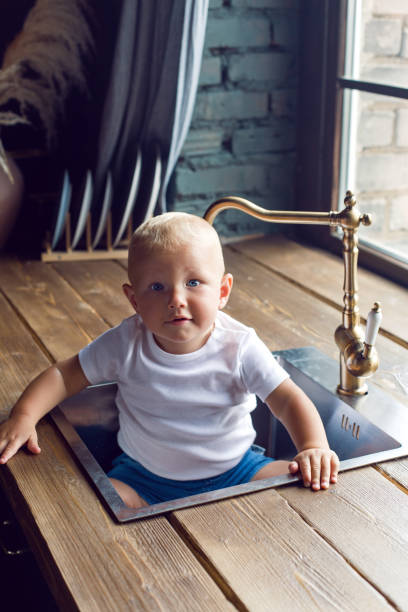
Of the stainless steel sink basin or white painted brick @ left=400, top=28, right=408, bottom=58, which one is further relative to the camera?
white painted brick @ left=400, top=28, right=408, bottom=58

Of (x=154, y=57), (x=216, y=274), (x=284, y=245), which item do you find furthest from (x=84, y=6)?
(x=216, y=274)

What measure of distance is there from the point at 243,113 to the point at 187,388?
141 cm

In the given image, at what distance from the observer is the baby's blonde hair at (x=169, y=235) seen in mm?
1206

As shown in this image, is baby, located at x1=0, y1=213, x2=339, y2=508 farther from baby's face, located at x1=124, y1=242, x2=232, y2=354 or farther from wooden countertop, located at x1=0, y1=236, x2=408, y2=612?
wooden countertop, located at x1=0, y1=236, x2=408, y2=612

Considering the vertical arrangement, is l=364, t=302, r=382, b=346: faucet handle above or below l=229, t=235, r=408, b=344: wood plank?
above

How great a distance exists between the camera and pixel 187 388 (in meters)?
1.29

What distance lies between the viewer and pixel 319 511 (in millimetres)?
1047

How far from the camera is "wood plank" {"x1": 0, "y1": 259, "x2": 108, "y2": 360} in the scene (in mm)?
1726

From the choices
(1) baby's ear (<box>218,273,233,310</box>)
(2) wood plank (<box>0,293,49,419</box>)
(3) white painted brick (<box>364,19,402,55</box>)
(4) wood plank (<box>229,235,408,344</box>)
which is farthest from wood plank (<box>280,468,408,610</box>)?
(3) white painted brick (<box>364,19,402,55</box>)

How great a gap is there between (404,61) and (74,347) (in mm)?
1178

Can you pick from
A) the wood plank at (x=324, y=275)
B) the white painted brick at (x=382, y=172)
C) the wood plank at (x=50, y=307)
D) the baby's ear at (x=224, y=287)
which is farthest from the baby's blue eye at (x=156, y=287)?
the white painted brick at (x=382, y=172)

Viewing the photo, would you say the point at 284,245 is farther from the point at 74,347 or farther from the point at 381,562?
the point at 381,562

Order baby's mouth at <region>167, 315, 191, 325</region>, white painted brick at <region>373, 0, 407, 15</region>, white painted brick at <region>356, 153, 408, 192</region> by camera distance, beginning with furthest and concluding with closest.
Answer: white painted brick at <region>356, 153, 408, 192</region>, white painted brick at <region>373, 0, 407, 15</region>, baby's mouth at <region>167, 315, 191, 325</region>

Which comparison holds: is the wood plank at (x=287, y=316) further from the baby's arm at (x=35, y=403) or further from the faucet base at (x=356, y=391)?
the baby's arm at (x=35, y=403)
